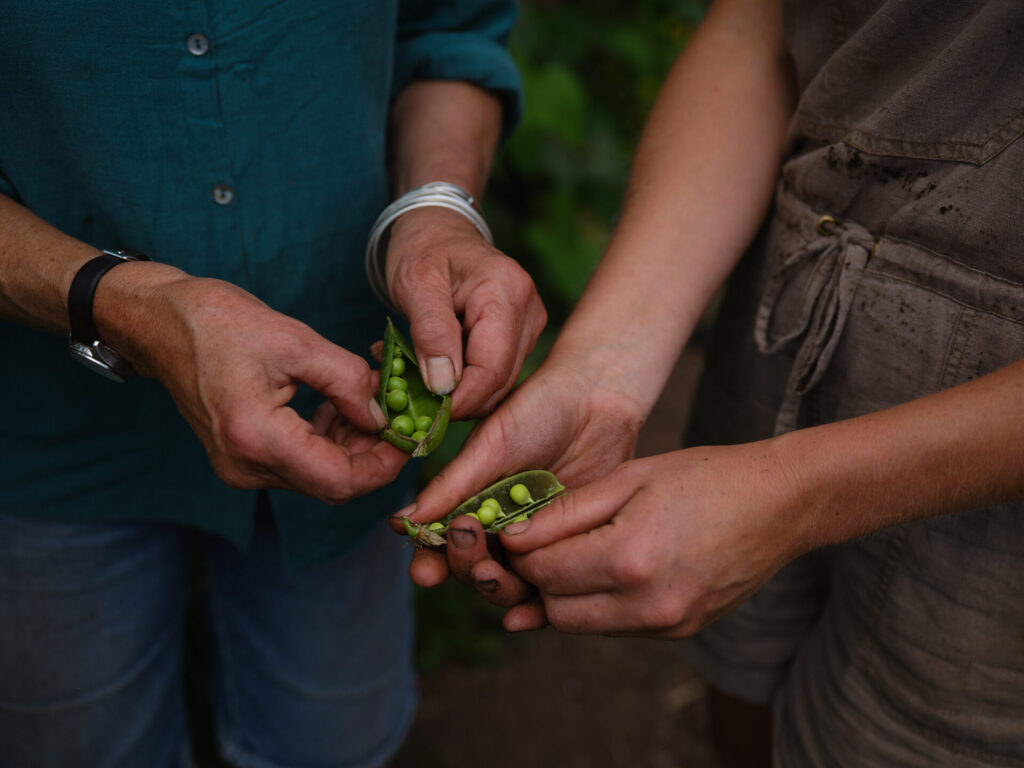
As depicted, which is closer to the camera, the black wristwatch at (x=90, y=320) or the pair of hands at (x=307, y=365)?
the pair of hands at (x=307, y=365)

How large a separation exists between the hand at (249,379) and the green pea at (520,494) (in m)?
0.34

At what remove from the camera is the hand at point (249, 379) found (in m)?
1.47

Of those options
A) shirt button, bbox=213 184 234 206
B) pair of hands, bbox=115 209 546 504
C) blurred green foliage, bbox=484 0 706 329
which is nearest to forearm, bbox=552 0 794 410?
pair of hands, bbox=115 209 546 504

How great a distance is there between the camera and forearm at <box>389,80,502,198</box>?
7.29ft

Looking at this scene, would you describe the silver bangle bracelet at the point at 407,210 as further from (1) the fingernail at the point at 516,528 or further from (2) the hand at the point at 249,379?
(1) the fingernail at the point at 516,528

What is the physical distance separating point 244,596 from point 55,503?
69 cm

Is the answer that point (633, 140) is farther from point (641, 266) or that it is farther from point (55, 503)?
point (55, 503)

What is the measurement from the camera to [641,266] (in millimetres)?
2076

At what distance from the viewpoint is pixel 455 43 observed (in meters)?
2.33

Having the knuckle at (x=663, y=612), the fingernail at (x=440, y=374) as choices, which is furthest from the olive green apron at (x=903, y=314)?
the fingernail at (x=440, y=374)

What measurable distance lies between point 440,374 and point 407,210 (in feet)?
1.81

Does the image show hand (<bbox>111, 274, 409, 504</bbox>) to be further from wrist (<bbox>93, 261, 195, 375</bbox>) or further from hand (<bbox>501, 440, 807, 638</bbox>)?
hand (<bbox>501, 440, 807, 638</bbox>)

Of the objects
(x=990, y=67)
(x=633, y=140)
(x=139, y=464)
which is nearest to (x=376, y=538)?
(x=139, y=464)

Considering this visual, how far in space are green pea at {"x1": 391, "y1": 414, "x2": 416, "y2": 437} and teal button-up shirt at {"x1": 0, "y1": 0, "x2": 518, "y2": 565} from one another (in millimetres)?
398
